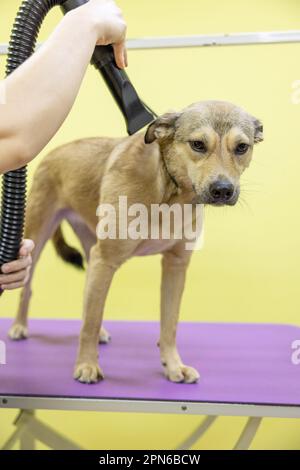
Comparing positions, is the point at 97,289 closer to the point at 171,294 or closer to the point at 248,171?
the point at 171,294

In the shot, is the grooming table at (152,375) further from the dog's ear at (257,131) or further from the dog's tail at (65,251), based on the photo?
the dog's ear at (257,131)

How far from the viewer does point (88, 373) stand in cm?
133

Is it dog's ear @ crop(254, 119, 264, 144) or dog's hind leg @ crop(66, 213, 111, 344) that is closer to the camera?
dog's ear @ crop(254, 119, 264, 144)

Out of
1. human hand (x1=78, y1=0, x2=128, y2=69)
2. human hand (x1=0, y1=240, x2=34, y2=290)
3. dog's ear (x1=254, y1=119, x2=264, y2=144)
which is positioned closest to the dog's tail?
human hand (x1=0, y1=240, x2=34, y2=290)

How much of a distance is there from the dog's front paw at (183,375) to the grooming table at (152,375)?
2cm

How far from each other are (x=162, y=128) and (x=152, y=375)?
0.58 m

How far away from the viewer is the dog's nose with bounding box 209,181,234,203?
1.12 m

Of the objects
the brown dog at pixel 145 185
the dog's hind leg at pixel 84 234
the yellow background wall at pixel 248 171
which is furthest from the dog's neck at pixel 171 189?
the yellow background wall at pixel 248 171

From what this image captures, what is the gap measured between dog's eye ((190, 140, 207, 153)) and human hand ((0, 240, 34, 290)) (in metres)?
0.41

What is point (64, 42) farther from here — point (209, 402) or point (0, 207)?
point (209, 402)

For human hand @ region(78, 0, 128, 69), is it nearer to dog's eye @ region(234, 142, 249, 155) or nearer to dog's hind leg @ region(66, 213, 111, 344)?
dog's eye @ region(234, 142, 249, 155)

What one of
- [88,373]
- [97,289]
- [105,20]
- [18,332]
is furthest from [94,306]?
[105,20]

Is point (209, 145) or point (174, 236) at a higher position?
point (209, 145)

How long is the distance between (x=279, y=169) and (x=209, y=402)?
2.93 feet
